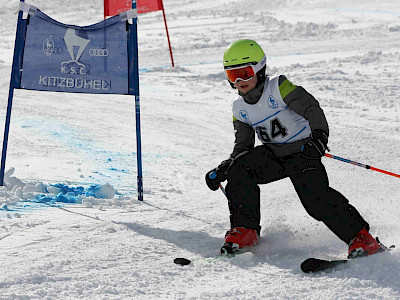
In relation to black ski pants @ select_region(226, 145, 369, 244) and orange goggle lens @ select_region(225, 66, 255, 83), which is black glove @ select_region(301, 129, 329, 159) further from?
orange goggle lens @ select_region(225, 66, 255, 83)

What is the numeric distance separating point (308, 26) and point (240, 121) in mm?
16740

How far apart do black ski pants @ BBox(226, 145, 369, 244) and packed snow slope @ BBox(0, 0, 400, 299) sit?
22 cm

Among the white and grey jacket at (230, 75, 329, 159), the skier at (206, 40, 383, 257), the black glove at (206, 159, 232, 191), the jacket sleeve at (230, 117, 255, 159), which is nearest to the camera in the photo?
the skier at (206, 40, 383, 257)

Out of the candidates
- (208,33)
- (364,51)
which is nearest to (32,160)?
(364,51)

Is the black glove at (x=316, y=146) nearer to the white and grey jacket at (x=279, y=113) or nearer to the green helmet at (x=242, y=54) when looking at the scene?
the white and grey jacket at (x=279, y=113)

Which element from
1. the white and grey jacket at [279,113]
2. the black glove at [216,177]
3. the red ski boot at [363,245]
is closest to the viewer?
the red ski boot at [363,245]

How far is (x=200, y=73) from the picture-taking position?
13016 millimetres

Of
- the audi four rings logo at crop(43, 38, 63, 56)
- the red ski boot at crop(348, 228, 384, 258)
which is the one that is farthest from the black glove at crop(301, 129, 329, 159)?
the audi four rings logo at crop(43, 38, 63, 56)

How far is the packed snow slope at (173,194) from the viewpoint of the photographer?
3.16m

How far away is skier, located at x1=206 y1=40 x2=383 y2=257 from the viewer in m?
3.57

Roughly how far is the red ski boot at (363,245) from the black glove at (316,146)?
526 mm

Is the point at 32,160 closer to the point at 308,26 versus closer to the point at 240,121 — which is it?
the point at 240,121

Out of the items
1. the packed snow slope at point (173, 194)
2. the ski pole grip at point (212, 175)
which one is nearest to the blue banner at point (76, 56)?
the packed snow slope at point (173, 194)

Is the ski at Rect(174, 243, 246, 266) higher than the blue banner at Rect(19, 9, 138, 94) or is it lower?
lower
